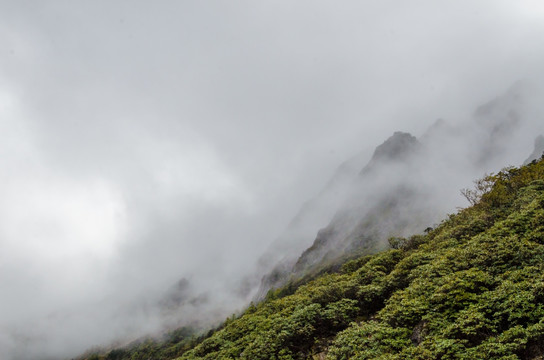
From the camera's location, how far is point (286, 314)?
1211 inches

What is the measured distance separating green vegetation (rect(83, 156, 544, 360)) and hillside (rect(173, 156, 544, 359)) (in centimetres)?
7

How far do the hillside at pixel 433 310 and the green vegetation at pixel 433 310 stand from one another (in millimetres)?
69

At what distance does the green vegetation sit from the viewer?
657 inches

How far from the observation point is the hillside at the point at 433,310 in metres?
16.7

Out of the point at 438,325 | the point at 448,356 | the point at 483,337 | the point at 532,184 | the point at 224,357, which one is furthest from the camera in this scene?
the point at 532,184

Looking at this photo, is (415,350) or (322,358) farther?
(322,358)

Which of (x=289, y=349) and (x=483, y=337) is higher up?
(x=289, y=349)

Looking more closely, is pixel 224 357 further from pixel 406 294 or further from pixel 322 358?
pixel 406 294

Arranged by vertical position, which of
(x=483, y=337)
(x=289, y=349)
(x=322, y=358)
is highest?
(x=289, y=349)

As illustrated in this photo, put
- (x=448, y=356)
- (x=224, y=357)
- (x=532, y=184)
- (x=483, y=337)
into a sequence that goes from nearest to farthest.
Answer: (x=448, y=356)
(x=483, y=337)
(x=224, y=357)
(x=532, y=184)

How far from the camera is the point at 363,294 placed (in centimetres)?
2984

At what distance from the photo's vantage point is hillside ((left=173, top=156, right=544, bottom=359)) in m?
16.7

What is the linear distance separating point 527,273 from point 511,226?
11.1 meters

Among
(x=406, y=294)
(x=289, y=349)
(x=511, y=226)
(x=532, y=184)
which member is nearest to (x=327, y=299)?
(x=289, y=349)
